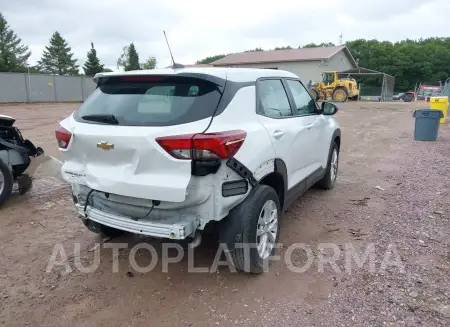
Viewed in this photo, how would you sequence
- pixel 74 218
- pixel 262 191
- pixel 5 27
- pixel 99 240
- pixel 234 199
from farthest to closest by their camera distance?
pixel 5 27 → pixel 74 218 → pixel 99 240 → pixel 262 191 → pixel 234 199

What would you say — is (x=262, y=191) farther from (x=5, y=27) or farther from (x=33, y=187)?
(x=5, y=27)

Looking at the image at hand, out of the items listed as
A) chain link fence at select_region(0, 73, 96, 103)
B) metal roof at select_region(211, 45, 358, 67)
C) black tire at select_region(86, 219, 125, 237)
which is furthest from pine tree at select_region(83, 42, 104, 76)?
black tire at select_region(86, 219, 125, 237)

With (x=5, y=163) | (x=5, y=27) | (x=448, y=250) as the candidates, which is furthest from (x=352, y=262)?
(x=5, y=27)

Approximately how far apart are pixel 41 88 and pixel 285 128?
31.6m

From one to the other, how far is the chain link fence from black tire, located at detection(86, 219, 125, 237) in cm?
2364

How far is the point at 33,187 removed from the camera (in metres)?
6.00

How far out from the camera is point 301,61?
39938mm

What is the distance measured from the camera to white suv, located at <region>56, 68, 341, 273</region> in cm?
272

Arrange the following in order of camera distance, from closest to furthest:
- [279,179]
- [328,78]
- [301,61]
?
1. [279,179]
2. [328,78]
3. [301,61]

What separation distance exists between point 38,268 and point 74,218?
1223 millimetres

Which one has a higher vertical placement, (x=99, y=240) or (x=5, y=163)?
(x=5, y=163)

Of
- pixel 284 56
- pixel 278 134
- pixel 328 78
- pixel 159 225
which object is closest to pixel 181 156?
pixel 159 225

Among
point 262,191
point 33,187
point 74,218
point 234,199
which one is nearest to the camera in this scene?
point 234,199

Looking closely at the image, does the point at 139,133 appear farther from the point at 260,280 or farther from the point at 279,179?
the point at 260,280
